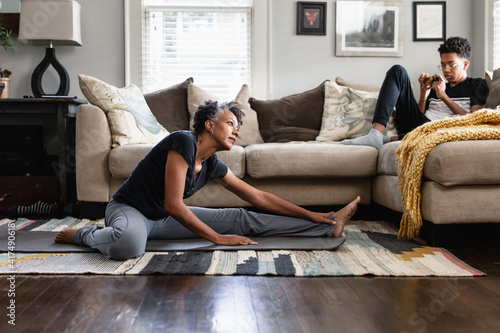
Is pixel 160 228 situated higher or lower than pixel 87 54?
lower

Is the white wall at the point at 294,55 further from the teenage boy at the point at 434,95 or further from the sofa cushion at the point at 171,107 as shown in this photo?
the teenage boy at the point at 434,95

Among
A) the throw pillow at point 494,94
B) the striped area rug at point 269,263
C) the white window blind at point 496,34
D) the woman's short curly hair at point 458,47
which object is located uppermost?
the white window blind at point 496,34

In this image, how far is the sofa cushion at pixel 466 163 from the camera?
2.09 m

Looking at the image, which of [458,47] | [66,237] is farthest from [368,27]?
[66,237]

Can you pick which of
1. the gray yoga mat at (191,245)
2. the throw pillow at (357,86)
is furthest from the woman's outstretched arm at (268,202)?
the throw pillow at (357,86)

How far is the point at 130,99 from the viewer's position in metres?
3.27

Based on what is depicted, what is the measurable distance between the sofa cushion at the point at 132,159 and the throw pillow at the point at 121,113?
0.41 feet

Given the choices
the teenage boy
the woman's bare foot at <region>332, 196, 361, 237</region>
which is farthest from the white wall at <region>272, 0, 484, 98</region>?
the woman's bare foot at <region>332, 196, 361, 237</region>

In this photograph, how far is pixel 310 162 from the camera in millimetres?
2814

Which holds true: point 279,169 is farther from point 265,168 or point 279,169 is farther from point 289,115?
point 289,115

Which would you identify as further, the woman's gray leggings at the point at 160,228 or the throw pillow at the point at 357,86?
the throw pillow at the point at 357,86

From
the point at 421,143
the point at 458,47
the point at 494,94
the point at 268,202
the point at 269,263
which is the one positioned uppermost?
the point at 458,47

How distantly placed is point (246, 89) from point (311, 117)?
23.0 inches

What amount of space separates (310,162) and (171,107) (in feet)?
4.49
